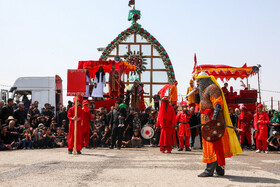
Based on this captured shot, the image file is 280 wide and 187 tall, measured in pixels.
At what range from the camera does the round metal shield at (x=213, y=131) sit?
7102 millimetres

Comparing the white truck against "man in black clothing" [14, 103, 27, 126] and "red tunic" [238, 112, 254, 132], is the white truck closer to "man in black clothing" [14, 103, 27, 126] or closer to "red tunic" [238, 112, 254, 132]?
"man in black clothing" [14, 103, 27, 126]

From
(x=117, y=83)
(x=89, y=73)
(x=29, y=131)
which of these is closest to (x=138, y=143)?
(x=29, y=131)

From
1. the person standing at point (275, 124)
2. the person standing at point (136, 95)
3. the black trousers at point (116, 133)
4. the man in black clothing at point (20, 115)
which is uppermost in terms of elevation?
the person standing at point (136, 95)

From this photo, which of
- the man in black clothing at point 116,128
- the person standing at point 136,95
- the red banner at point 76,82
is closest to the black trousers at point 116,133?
the man in black clothing at point 116,128

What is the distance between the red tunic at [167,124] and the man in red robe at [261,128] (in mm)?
3507

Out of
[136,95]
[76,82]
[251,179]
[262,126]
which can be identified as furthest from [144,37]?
[251,179]

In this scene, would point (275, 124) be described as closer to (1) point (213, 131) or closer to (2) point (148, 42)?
(1) point (213, 131)

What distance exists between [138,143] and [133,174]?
32.4 feet

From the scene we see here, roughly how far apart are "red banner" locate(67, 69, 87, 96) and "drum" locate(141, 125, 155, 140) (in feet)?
15.0

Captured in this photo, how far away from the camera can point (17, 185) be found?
20.1ft

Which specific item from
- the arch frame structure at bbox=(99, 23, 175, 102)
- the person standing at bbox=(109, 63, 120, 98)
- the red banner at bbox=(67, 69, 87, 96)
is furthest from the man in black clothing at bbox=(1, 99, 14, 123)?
the arch frame structure at bbox=(99, 23, 175, 102)

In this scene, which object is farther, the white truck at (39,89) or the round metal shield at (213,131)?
the white truck at (39,89)

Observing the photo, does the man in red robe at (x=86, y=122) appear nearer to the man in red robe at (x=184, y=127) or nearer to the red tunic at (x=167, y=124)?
the red tunic at (x=167, y=124)

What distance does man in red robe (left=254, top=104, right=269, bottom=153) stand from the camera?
1505 centimetres
